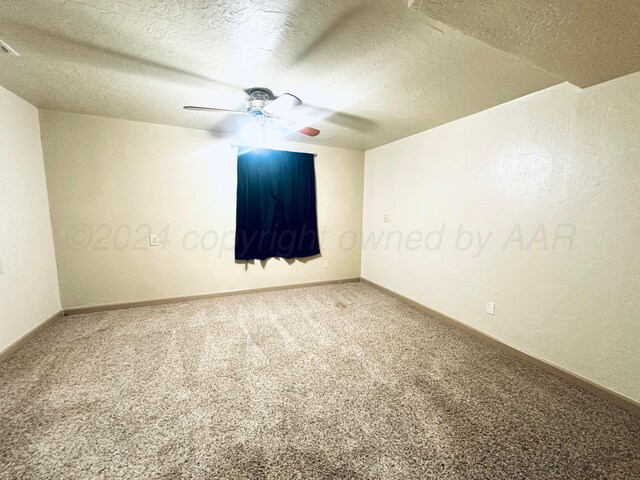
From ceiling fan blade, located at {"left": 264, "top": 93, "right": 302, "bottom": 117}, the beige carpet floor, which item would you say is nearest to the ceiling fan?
ceiling fan blade, located at {"left": 264, "top": 93, "right": 302, "bottom": 117}

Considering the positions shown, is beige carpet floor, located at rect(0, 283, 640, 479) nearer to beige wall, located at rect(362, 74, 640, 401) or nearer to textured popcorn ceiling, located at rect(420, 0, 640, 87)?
beige wall, located at rect(362, 74, 640, 401)

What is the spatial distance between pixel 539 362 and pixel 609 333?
527 mm

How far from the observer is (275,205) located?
3.58m

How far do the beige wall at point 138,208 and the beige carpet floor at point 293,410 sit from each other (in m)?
0.71

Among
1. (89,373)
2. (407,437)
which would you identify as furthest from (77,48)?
(407,437)

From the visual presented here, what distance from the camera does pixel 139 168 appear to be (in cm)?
291

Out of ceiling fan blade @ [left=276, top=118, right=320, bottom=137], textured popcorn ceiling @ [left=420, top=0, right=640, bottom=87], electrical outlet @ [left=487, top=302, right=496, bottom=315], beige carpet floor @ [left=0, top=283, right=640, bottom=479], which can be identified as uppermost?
textured popcorn ceiling @ [left=420, top=0, right=640, bottom=87]

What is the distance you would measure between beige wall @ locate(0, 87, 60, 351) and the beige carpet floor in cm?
32

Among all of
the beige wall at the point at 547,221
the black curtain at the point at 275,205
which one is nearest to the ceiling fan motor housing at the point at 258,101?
the black curtain at the point at 275,205

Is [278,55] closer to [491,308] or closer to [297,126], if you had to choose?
[297,126]

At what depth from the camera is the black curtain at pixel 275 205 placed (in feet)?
11.1

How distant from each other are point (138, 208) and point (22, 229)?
928mm

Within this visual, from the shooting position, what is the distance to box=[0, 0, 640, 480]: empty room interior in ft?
4.08

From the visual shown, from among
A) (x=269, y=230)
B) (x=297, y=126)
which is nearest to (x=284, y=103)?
(x=297, y=126)
